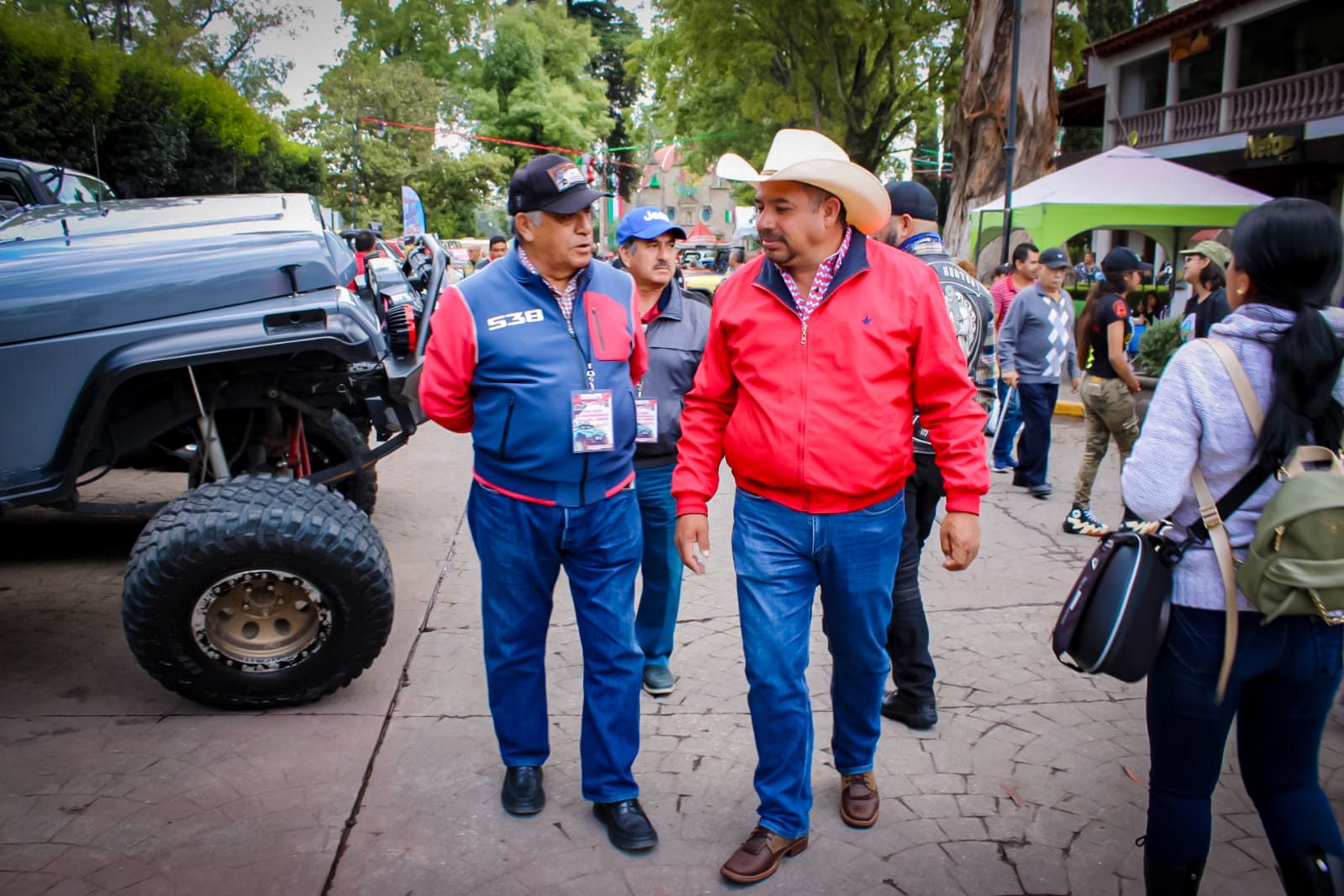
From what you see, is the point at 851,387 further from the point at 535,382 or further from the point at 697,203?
the point at 697,203

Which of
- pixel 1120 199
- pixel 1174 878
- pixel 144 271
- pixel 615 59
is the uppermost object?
pixel 615 59

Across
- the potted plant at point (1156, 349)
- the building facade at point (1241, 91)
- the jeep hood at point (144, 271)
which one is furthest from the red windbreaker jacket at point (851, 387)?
the building facade at point (1241, 91)

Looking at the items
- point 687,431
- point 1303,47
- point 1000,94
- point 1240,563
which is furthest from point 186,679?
point 1303,47

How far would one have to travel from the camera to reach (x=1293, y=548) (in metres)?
2.09

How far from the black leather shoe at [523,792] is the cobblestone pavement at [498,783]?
38mm

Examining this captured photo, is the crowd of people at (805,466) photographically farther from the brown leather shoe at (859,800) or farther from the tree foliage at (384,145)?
the tree foliage at (384,145)

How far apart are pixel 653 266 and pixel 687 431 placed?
1265 mm

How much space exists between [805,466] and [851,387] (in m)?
0.23

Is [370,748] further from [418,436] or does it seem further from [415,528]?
[418,436]

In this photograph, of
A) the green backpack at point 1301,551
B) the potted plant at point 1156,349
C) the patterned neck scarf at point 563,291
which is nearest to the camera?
the green backpack at point 1301,551

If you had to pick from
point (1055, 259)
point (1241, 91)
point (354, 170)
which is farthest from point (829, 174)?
point (354, 170)

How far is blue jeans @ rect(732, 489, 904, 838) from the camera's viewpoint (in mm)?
2795

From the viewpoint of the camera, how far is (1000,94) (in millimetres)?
15258

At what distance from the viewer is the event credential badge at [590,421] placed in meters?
2.99
